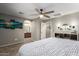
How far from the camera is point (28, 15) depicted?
1631 millimetres

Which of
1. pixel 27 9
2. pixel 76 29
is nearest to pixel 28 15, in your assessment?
pixel 27 9

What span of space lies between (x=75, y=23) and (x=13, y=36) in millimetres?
1208

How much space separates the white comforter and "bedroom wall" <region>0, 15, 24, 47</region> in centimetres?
20

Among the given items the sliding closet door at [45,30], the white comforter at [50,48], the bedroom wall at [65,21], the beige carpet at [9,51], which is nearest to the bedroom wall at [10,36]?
the beige carpet at [9,51]

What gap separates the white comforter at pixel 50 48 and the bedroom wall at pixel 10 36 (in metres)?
0.20

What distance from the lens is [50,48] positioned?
4.98 feet

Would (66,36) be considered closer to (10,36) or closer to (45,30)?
(45,30)

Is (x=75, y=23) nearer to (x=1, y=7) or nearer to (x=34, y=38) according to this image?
(x=34, y=38)

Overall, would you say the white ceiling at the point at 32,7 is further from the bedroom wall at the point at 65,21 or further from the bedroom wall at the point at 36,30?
the bedroom wall at the point at 36,30

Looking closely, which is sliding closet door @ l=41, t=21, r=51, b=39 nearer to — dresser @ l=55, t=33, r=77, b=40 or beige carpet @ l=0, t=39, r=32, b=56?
dresser @ l=55, t=33, r=77, b=40

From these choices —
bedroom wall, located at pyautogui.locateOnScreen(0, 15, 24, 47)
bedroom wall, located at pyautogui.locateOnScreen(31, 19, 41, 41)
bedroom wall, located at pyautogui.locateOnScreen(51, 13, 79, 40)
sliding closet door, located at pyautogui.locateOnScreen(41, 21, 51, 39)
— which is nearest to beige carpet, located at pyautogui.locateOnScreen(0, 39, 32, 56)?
bedroom wall, located at pyautogui.locateOnScreen(0, 15, 24, 47)

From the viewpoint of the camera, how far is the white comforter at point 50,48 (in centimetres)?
146

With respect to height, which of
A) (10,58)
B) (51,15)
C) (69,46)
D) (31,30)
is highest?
(51,15)

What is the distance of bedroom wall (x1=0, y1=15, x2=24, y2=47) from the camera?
4.96 feet
